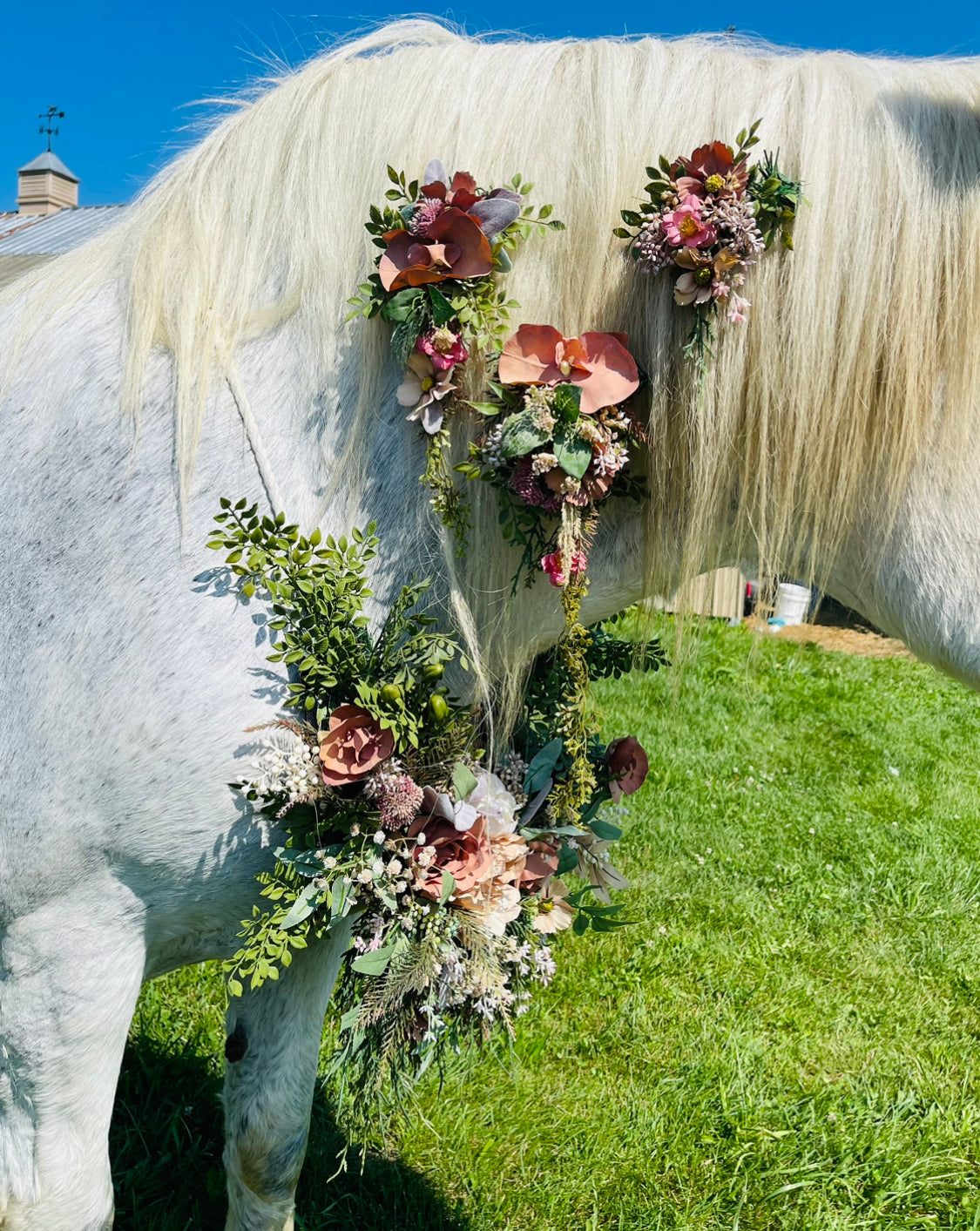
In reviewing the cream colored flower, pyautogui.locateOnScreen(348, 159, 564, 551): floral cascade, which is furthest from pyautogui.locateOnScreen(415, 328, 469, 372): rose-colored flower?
the cream colored flower

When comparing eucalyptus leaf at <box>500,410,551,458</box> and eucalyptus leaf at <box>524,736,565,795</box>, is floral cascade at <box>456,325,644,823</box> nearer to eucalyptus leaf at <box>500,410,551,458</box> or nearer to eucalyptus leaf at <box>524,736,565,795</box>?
eucalyptus leaf at <box>500,410,551,458</box>

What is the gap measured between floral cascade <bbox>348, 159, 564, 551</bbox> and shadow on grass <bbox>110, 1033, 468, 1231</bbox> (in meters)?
1.79

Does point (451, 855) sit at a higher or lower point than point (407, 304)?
lower

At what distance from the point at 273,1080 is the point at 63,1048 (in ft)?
1.78

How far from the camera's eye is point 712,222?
3.47 ft

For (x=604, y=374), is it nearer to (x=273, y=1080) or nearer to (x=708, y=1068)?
(x=273, y=1080)

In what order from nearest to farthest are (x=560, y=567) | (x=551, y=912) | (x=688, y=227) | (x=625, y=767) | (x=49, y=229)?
(x=688, y=227) < (x=560, y=567) < (x=551, y=912) < (x=625, y=767) < (x=49, y=229)

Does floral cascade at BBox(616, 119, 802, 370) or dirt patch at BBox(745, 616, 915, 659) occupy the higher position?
floral cascade at BBox(616, 119, 802, 370)

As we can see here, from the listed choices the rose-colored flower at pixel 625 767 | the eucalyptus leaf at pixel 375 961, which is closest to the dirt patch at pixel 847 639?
A: the rose-colored flower at pixel 625 767

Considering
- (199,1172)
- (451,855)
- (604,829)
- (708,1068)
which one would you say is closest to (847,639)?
(708,1068)

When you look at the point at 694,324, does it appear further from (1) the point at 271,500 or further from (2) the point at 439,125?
(1) the point at 271,500

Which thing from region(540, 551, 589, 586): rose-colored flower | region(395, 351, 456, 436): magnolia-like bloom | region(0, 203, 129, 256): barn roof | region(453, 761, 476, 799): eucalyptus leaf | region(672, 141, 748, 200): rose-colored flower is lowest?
region(453, 761, 476, 799): eucalyptus leaf

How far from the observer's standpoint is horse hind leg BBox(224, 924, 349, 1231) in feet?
5.35

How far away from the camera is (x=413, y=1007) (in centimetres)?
122
